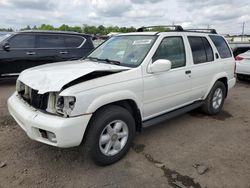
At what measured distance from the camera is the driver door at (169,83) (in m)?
3.61

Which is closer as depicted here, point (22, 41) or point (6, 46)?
point (6, 46)

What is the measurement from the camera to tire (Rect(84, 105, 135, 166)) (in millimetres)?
2918

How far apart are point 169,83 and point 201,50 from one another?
1.34 metres

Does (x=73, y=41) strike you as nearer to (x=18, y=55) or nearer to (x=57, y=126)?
(x=18, y=55)

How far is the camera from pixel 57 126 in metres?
2.61

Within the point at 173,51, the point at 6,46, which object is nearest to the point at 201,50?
the point at 173,51

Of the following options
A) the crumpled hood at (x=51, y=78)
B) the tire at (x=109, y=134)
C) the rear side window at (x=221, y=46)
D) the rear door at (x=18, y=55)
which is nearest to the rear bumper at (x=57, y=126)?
the tire at (x=109, y=134)

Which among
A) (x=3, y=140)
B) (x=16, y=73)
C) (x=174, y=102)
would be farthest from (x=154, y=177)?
(x=16, y=73)

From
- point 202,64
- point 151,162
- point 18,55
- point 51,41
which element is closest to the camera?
point 151,162

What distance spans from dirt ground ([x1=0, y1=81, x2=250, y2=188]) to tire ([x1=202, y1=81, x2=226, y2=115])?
0.61m

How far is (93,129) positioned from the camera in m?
2.89

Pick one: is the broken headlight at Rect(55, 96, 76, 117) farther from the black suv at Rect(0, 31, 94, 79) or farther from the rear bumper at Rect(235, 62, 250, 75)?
the rear bumper at Rect(235, 62, 250, 75)

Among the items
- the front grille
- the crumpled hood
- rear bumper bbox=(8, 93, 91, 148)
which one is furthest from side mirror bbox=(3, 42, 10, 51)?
rear bumper bbox=(8, 93, 91, 148)

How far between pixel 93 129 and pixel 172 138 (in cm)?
175
